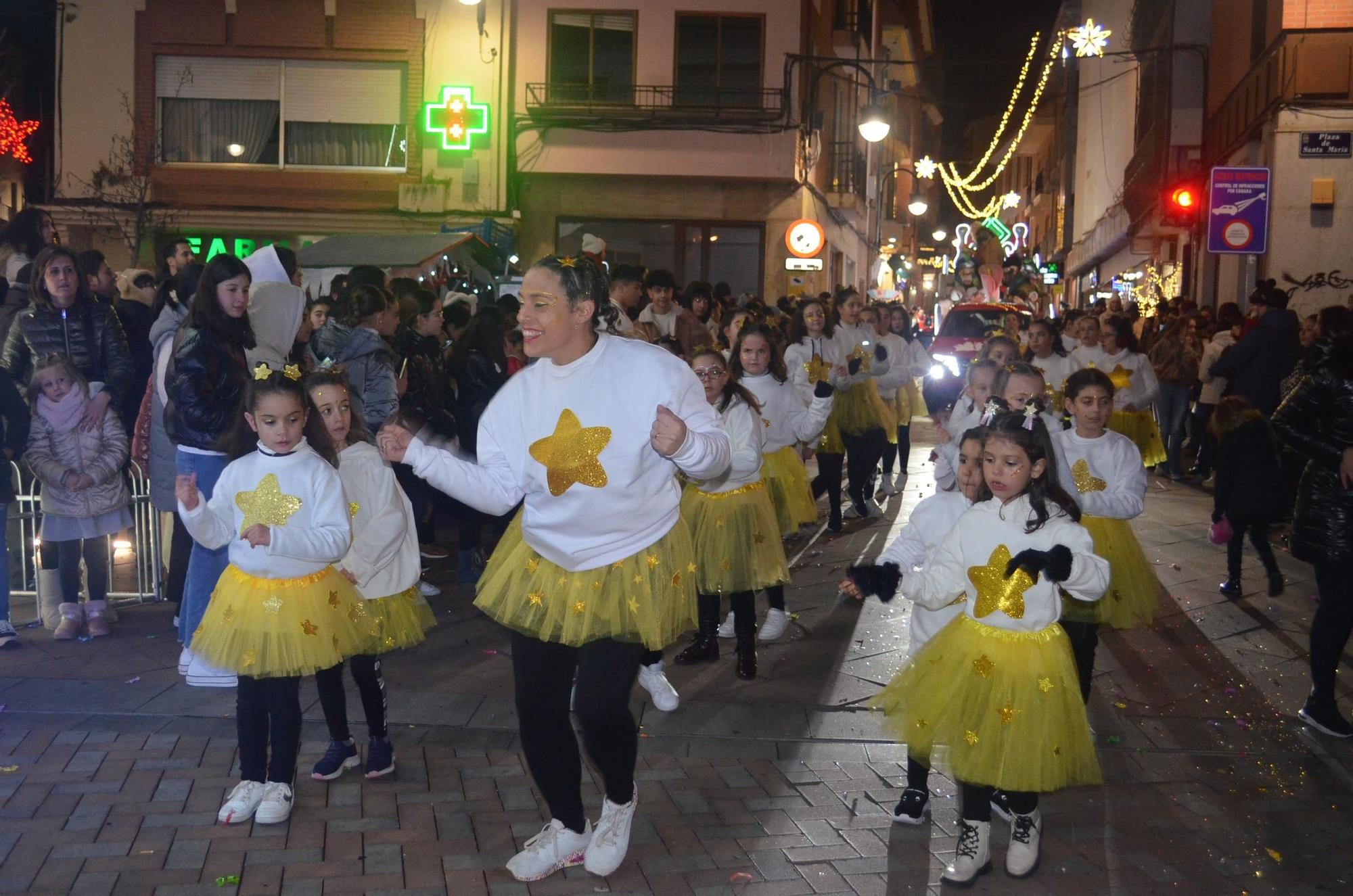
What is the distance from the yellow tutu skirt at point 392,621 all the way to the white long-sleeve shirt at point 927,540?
1.98 m

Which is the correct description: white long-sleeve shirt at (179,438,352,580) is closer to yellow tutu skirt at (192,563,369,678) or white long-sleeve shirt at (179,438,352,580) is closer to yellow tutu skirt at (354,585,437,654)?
yellow tutu skirt at (192,563,369,678)

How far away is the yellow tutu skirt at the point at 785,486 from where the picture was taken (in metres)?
8.17

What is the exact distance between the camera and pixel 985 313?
2248 cm

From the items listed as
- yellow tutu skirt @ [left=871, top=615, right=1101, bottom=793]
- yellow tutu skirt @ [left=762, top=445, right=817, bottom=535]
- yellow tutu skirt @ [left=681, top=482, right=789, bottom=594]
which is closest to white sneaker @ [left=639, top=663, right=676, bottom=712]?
yellow tutu skirt @ [left=681, top=482, right=789, bottom=594]

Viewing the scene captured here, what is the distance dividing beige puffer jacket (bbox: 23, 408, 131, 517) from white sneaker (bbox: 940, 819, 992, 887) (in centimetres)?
543

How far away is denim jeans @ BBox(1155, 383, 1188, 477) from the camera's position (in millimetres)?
16125

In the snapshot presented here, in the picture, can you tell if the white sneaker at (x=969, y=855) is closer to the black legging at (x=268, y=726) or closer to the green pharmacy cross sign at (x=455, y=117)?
the black legging at (x=268, y=726)

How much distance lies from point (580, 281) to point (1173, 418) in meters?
13.4

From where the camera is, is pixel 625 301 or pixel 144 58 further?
pixel 144 58

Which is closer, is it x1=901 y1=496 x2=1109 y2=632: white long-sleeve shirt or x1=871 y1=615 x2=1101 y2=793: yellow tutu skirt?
x1=871 y1=615 x2=1101 y2=793: yellow tutu skirt

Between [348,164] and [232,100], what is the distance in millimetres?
2157

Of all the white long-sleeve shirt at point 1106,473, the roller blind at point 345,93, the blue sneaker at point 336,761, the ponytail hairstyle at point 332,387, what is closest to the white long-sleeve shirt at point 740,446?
the white long-sleeve shirt at point 1106,473

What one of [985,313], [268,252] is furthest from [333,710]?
[985,313]

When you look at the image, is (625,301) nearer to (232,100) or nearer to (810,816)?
(810,816)
